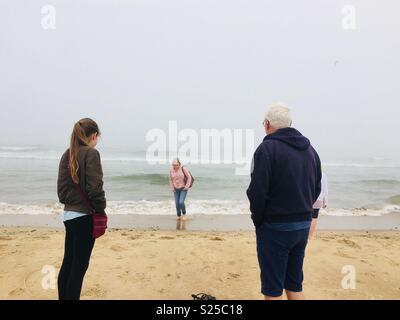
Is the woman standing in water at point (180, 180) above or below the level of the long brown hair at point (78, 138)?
below

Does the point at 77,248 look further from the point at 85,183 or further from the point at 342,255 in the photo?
the point at 342,255

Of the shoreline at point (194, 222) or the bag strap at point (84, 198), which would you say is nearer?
the bag strap at point (84, 198)

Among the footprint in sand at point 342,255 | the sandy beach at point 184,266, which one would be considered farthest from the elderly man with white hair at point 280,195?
the footprint in sand at point 342,255

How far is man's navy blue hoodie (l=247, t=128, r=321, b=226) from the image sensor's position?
2473mm

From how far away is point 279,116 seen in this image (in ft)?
8.75

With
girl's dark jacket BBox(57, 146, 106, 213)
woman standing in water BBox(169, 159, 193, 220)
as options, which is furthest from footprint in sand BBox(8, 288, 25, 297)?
woman standing in water BBox(169, 159, 193, 220)

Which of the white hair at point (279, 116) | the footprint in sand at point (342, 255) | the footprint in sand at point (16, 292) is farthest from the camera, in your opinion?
the footprint in sand at point (342, 255)

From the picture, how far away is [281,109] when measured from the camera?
2688 mm

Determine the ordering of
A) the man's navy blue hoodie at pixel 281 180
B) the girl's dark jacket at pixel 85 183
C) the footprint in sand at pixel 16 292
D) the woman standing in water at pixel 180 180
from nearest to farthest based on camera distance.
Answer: the man's navy blue hoodie at pixel 281 180 → the girl's dark jacket at pixel 85 183 → the footprint in sand at pixel 16 292 → the woman standing in water at pixel 180 180

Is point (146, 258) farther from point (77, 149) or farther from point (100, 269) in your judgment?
point (77, 149)

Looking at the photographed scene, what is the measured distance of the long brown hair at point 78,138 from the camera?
2879 millimetres

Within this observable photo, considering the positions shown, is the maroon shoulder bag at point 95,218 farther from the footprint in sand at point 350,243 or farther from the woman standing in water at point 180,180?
the woman standing in water at point 180,180
